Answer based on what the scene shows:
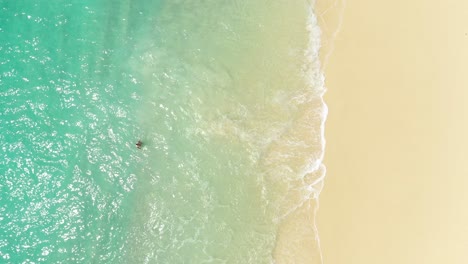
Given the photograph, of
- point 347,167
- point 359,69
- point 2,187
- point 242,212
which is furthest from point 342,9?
point 2,187

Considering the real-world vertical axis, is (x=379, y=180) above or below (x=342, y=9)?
below

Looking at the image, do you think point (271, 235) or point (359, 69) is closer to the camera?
point (271, 235)

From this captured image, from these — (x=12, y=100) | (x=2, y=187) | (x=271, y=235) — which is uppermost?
(x=12, y=100)

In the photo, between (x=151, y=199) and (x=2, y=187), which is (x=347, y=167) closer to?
(x=151, y=199)

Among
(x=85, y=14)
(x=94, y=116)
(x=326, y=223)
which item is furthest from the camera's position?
(x=85, y=14)
